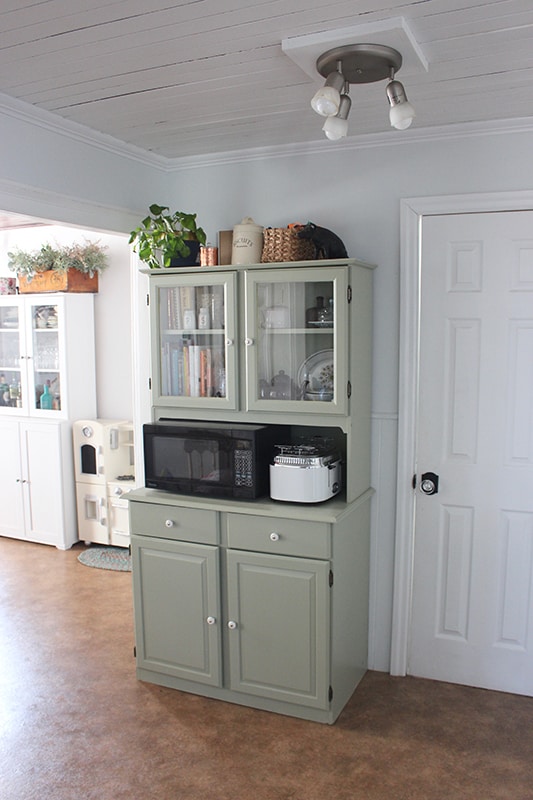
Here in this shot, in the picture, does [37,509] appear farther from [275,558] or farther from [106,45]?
[106,45]

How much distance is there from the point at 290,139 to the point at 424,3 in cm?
135

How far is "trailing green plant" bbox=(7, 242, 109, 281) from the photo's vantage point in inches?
191

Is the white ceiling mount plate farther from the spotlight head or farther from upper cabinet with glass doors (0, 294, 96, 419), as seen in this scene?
upper cabinet with glass doors (0, 294, 96, 419)

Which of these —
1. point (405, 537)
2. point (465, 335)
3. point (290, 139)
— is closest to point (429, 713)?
point (405, 537)

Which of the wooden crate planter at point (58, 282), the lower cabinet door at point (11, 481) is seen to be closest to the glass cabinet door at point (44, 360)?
the wooden crate planter at point (58, 282)

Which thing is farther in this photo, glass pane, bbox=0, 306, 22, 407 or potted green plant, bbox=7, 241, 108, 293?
glass pane, bbox=0, 306, 22, 407

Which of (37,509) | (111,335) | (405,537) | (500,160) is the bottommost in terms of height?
(37,509)

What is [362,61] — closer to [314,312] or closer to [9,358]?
[314,312]

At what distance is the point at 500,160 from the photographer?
2.84 m

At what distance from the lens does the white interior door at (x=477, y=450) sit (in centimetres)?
288

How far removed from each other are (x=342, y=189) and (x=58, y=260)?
8.19 feet

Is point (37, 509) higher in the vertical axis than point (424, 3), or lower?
lower

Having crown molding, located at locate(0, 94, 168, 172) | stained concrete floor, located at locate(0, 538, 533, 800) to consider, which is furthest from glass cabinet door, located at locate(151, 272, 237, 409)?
stained concrete floor, located at locate(0, 538, 533, 800)

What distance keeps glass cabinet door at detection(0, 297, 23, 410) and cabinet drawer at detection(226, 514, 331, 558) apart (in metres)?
2.84
